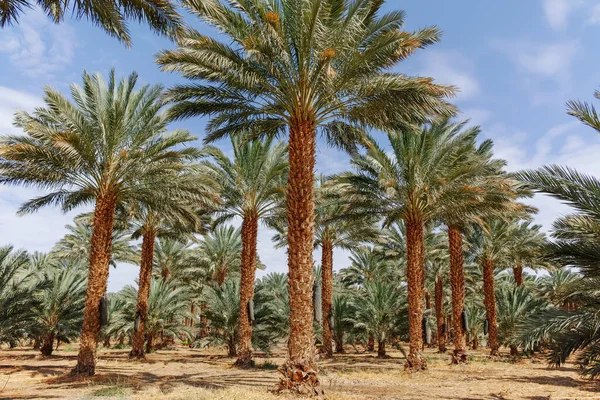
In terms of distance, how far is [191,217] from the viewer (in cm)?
1834

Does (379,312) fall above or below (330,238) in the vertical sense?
below

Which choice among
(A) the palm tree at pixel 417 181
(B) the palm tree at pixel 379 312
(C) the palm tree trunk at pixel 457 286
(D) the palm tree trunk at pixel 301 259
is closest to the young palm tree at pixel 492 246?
(C) the palm tree trunk at pixel 457 286

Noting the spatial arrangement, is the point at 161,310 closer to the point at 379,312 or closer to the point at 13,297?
the point at 13,297

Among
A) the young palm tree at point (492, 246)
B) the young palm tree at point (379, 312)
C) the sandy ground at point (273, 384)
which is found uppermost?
the young palm tree at point (492, 246)

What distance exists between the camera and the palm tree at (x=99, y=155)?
14070 mm

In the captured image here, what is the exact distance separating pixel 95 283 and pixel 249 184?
7.99 m

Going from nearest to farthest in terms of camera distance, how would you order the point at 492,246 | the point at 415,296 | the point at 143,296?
the point at 415,296 → the point at 143,296 → the point at 492,246

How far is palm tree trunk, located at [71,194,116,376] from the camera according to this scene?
1412 cm

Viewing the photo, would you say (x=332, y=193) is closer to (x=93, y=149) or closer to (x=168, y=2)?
(x=93, y=149)

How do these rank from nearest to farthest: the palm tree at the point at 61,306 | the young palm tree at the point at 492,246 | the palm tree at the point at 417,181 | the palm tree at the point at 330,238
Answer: the palm tree at the point at 417,181 → the palm tree at the point at 61,306 → the palm tree at the point at 330,238 → the young palm tree at the point at 492,246

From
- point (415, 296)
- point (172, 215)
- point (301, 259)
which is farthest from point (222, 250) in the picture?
point (301, 259)

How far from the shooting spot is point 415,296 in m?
17.0

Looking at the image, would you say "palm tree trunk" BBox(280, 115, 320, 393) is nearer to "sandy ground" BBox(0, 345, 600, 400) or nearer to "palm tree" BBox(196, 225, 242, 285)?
"sandy ground" BBox(0, 345, 600, 400)

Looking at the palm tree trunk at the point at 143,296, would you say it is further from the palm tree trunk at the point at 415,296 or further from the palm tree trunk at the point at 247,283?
the palm tree trunk at the point at 415,296
